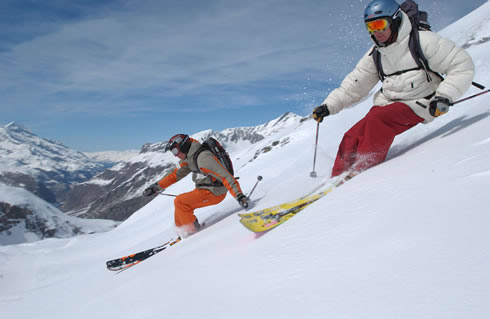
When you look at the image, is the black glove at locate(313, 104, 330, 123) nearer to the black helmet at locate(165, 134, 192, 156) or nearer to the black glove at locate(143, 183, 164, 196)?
the black helmet at locate(165, 134, 192, 156)

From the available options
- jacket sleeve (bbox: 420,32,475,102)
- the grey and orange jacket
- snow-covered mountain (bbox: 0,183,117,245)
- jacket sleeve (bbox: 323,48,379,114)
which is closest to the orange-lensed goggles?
jacket sleeve (bbox: 420,32,475,102)

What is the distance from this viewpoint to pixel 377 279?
5.09 feet

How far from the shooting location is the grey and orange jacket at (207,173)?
643cm

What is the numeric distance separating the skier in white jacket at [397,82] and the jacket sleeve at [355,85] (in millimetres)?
17

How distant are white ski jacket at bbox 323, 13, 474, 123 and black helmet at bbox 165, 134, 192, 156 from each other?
12.3 ft

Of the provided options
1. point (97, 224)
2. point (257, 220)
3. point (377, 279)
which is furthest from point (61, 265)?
point (97, 224)

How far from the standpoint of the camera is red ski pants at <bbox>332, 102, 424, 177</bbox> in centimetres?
461

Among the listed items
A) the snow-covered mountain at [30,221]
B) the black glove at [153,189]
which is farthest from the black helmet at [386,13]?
the snow-covered mountain at [30,221]

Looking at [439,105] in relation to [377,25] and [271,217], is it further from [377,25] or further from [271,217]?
[271,217]

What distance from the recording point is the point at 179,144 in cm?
681

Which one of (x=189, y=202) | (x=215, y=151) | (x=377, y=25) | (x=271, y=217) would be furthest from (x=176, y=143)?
(x=377, y=25)

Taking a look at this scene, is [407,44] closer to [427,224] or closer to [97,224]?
[427,224]

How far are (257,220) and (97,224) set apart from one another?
58.1m

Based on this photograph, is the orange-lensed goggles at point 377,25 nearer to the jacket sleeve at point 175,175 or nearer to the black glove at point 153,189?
the jacket sleeve at point 175,175
